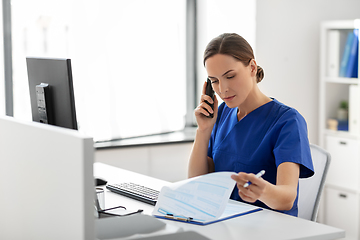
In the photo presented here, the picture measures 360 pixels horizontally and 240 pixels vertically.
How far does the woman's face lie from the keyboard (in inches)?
16.5

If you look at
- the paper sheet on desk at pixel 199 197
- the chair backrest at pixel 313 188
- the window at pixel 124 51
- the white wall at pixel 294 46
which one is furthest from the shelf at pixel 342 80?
the paper sheet on desk at pixel 199 197

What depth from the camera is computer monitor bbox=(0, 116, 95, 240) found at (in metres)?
0.83

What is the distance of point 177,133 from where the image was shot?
10.9 ft

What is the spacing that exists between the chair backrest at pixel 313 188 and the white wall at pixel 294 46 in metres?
1.50

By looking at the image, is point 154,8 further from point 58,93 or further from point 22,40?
point 58,93

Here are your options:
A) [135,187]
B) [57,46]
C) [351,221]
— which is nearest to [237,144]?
[135,187]

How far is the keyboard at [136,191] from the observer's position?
1.59 meters

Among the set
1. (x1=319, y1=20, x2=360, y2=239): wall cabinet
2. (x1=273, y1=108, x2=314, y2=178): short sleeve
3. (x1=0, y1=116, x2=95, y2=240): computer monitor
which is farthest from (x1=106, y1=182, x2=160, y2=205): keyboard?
(x1=319, y1=20, x2=360, y2=239): wall cabinet

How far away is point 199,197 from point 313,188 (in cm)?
56

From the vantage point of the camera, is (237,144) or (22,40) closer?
(237,144)

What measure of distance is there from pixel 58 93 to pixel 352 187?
7.53 feet

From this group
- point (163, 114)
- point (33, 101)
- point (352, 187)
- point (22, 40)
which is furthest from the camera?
Result: point (163, 114)

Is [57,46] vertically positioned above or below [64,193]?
above

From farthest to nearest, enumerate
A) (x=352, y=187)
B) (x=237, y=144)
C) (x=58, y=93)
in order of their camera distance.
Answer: (x=352, y=187) < (x=237, y=144) < (x=58, y=93)
